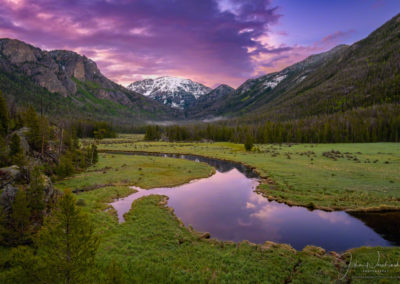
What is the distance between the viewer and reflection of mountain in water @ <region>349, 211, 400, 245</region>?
19091 mm

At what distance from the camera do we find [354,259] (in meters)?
14.6

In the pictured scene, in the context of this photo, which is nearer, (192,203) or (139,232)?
(139,232)

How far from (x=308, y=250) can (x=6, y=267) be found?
21.0 meters

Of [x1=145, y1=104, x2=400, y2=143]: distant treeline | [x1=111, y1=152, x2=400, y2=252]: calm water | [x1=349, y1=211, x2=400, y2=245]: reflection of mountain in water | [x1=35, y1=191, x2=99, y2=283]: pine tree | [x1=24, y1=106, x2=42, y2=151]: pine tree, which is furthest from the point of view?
[x1=145, y1=104, x2=400, y2=143]: distant treeline

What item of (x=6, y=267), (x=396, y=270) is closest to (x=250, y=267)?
(x=396, y=270)

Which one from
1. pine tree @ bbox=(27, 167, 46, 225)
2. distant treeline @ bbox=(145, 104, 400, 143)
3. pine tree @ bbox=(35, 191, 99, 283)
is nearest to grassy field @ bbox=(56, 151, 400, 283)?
pine tree @ bbox=(35, 191, 99, 283)

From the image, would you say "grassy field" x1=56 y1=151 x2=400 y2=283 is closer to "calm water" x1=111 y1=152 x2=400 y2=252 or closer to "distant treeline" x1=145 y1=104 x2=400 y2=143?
"calm water" x1=111 y1=152 x2=400 y2=252

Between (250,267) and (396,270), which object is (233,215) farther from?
(396,270)

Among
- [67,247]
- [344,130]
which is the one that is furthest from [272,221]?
[344,130]

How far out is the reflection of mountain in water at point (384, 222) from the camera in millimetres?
19091

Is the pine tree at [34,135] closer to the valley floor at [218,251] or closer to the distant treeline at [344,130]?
the valley floor at [218,251]

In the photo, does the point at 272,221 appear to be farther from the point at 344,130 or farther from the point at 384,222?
the point at 344,130

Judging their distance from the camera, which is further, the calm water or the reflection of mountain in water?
the reflection of mountain in water

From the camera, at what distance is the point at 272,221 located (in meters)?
23.1
